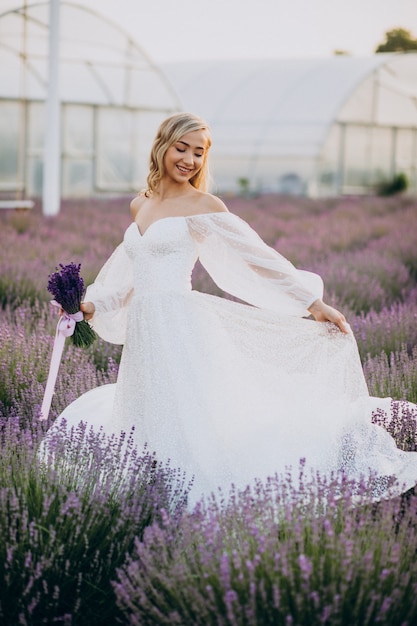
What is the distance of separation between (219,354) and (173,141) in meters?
0.76

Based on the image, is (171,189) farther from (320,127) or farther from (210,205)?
(320,127)

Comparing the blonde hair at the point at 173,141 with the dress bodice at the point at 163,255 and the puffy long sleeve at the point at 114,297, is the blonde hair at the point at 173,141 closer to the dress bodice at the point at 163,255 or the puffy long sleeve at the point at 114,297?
the dress bodice at the point at 163,255

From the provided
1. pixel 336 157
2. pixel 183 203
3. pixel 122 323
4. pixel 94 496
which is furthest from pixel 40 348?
pixel 336 157

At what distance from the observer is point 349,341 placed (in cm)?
352

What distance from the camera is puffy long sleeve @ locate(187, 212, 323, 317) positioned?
3.36 meters

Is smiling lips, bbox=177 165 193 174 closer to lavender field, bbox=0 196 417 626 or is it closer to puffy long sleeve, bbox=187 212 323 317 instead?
puffy long sleeve, bbox=187 212 323 317

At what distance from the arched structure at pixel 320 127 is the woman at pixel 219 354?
55.2 ft

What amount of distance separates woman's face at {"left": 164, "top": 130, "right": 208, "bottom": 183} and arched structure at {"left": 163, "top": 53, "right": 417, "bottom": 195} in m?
16.9

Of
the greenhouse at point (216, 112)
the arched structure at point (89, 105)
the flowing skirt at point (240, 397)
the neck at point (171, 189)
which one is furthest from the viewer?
the greenhouse at point (216, 112)

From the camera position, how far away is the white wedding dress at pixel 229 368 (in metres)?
3.20

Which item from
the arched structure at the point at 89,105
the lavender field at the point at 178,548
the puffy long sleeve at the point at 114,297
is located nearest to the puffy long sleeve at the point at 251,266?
the puffy long sleeve at the point at 114,297

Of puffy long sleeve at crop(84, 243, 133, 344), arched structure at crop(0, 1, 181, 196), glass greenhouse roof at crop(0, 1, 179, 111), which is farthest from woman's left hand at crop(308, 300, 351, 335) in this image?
arched structure at crop(0, 1, 181, 196)

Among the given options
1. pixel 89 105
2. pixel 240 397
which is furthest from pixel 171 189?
pixel 89 105

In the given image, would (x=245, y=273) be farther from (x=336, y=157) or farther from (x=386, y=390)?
(x=336, y=157)
